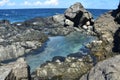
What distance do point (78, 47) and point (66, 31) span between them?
568 inches

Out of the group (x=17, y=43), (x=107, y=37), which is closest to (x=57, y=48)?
(x=17, y=43)

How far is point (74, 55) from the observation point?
3975 centimetres

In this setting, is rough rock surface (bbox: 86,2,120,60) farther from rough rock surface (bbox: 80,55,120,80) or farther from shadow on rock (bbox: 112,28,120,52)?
rough rock surface (bbox: 80,55,120,80)

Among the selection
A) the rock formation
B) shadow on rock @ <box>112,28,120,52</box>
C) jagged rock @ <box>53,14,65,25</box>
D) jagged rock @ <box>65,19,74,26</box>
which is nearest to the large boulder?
jagged rock @ <box>65,19,74,26</box>

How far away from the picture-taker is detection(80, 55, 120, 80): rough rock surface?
48.4 ft

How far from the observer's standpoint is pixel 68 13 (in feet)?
223

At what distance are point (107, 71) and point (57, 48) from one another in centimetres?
3083

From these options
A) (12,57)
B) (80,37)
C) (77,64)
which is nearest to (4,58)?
(12,57)

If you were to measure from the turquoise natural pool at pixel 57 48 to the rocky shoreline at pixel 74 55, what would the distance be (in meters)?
1.33

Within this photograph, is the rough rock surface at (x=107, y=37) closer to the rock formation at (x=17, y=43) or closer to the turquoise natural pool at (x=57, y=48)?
the turquoise natural pool at (x=57, y=48)

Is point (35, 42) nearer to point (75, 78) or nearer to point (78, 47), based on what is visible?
point (78, 47)

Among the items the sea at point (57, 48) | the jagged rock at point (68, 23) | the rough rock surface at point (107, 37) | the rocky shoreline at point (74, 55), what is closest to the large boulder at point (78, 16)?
the rocky shoreline at point (74, 55)

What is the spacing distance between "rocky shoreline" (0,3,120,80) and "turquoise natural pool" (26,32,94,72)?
4.35ft

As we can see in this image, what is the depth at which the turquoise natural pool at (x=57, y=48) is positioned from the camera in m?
38.3
